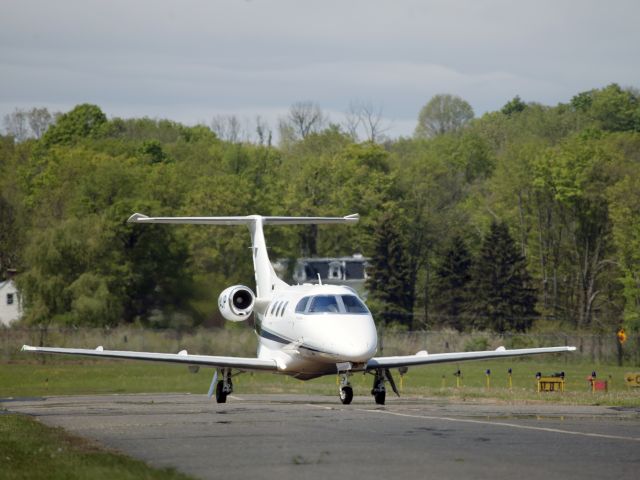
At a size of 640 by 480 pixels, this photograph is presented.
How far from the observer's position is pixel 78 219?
81.1 m

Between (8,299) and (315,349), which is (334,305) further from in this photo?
(8,299)

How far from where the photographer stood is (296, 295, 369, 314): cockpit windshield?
27484 millimetres

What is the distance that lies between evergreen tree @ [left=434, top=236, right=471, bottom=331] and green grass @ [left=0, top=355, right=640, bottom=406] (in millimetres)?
28020

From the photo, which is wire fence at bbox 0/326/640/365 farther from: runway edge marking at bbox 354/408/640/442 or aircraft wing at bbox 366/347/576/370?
runway edge marking at bbox 354/408/640/442

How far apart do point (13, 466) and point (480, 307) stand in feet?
238

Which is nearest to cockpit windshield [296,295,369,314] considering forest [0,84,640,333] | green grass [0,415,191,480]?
green grass [0,415,191,480]

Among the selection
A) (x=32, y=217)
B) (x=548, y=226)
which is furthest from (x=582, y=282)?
(x=32, y=217)

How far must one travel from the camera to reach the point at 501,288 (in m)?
85.8

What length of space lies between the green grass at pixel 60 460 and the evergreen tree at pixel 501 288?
220 ft

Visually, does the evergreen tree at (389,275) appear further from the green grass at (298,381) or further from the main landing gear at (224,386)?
the main landing gear at (224,386)

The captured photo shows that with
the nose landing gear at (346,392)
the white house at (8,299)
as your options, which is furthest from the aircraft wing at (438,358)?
the white house at (8,299)

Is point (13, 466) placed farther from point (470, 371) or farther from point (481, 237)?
point (481, 237)

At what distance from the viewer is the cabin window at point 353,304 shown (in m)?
27.5

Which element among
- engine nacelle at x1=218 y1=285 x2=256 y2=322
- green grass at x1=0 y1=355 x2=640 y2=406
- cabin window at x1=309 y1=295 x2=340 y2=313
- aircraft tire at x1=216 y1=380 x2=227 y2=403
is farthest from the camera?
green grass at x1=0 y1=355 x2=640 y2=406
